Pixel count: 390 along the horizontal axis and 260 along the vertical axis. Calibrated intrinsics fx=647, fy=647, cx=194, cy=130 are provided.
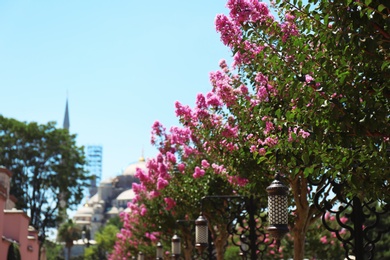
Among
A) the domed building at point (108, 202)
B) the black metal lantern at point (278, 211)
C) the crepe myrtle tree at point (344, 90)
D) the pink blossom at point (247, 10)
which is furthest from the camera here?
the domed building at point (108, 202)

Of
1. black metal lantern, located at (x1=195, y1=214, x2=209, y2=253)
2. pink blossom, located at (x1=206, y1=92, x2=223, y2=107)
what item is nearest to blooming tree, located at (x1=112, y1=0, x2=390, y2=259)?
pink blossom, located at (x1=206, y1=92, x2=223, y2=107)

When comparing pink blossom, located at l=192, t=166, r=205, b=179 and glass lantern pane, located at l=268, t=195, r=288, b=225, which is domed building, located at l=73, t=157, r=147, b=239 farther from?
glass lantern pane, located at l=268, t=195, r=288, b=225

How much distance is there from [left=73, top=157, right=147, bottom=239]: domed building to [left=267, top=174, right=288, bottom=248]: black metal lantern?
131200mm

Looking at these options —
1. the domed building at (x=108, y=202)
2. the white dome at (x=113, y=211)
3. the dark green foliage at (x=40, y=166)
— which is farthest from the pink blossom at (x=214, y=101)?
the white dome at (x=113, y=211)

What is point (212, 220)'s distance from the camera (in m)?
17.7

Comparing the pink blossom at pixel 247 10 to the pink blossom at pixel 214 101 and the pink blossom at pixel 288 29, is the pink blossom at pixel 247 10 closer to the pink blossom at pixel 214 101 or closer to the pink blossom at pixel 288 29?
the pink blossom at pixel 288 29

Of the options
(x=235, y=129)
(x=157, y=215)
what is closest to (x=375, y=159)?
(x=235, y=129)

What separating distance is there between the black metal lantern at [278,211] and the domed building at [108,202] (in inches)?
5165

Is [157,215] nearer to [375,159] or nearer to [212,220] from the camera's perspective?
[212,220]

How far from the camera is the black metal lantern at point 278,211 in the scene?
737 cm

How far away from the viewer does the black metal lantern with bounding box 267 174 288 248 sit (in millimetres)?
7371

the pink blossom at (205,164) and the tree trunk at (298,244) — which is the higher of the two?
the pink blossom at (205,164)

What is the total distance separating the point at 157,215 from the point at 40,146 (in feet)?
83.0

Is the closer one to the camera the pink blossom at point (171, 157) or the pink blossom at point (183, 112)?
the pink blossom at point (183, 112)
